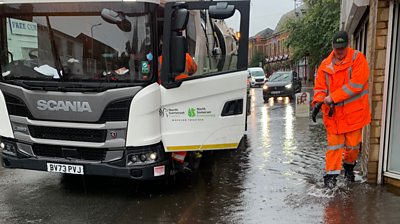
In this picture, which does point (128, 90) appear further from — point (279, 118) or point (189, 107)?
point (279, 118)

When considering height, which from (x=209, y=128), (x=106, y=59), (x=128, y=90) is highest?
(x=106, y=59)

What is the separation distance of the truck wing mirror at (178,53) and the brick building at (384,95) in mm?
2532

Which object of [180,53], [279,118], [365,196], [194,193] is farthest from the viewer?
[279,118]

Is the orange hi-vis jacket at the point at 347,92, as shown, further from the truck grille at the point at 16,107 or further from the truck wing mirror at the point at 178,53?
the truck grille at the point at 16,107

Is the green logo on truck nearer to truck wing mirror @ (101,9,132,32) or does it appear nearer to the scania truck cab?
the scania truck cab

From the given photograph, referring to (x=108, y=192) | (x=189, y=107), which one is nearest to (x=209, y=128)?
(x=189, y=107)

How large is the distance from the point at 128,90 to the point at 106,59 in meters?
0.48

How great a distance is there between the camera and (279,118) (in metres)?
13.4

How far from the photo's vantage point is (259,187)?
584 cm

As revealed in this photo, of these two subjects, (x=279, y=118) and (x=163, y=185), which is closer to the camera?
(x=163, y=185)

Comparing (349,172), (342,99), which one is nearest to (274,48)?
(349,172)

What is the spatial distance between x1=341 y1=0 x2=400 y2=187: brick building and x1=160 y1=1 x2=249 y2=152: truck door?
1732 mm

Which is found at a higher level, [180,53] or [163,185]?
[180,53]

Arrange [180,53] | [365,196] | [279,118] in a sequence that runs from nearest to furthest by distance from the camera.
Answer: [180,53], [365,196], [279,118]
